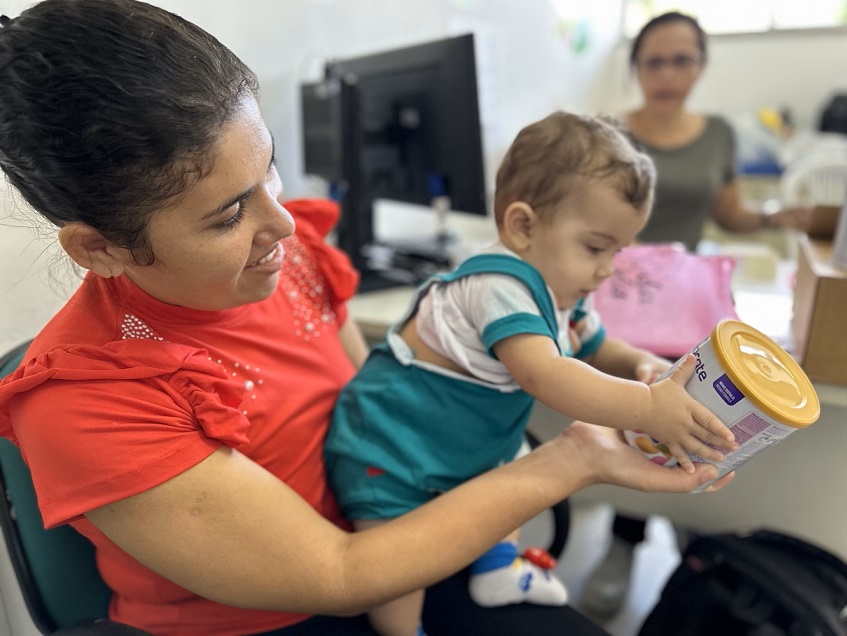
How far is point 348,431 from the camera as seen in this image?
2.96 ft

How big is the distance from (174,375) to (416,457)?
1.16ft

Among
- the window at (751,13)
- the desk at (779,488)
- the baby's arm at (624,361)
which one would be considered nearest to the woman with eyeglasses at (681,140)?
the desk at (779,488)

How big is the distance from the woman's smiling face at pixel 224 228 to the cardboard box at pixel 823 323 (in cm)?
85

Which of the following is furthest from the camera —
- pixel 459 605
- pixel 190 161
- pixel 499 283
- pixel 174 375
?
pixel 459 605

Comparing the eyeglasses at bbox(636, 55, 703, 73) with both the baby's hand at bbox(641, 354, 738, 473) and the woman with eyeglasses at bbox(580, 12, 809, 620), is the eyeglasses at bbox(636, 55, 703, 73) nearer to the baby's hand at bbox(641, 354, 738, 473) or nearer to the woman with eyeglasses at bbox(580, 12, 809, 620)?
the woman with eyeglasses at bbox(580, 12, 809, 620)

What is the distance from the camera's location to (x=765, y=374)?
658 millimetres

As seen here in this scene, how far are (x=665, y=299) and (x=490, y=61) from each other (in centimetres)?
180

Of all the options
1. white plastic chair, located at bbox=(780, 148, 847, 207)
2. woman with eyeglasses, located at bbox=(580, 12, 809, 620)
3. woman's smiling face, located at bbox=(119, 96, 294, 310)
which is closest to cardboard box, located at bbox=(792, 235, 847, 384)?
woman's smiling face, located at bbox=(119, 96, 294, 310)

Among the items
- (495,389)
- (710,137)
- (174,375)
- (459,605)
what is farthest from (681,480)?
(710,137)

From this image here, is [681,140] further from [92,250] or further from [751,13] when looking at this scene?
[751,13]

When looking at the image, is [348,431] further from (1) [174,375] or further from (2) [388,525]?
(1) [174,375]

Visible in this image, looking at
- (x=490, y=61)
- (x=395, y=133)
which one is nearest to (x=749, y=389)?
(x=395, y=133)

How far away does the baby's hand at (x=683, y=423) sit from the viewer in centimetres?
67

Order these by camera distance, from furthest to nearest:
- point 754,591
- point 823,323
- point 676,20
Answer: point 676,20, point 754,591, point 823,323
